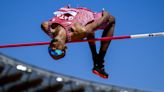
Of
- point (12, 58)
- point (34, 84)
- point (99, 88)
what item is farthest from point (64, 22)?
point (99, 88)

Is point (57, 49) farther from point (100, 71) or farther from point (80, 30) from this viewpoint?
point (100, 71)

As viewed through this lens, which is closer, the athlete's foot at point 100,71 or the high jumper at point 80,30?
the high jumper at point 80,30

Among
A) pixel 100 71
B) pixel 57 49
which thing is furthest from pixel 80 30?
pixel 100 71

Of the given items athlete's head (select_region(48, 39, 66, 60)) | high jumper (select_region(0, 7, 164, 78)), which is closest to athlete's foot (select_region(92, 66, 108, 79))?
high jumper (select_region(0, 7, 164, 78))

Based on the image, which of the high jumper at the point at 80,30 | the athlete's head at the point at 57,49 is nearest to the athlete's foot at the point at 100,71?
the high jumper at the point at 80,30

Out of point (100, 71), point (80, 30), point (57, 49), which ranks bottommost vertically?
point (100, 71)

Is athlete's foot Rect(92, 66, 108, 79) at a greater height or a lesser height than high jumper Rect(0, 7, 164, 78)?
lesser

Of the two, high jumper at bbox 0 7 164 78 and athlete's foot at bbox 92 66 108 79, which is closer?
high jumper at bbox 0 7 164 78

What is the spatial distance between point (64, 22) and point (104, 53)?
1.02 meters

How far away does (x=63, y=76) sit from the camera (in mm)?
28531

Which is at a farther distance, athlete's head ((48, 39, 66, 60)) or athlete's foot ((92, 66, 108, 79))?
athlete's foot ((92, 66, 108, 79))

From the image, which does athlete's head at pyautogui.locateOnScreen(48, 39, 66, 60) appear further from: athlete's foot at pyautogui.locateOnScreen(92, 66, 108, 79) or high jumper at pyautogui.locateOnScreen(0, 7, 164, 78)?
athlete's foot at pyautogui.locateOnScreen(92, 66, 108, 79)

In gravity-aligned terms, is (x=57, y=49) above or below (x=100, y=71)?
above

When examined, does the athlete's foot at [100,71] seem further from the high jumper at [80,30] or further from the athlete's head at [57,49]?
the athlete's head at [57,49]
